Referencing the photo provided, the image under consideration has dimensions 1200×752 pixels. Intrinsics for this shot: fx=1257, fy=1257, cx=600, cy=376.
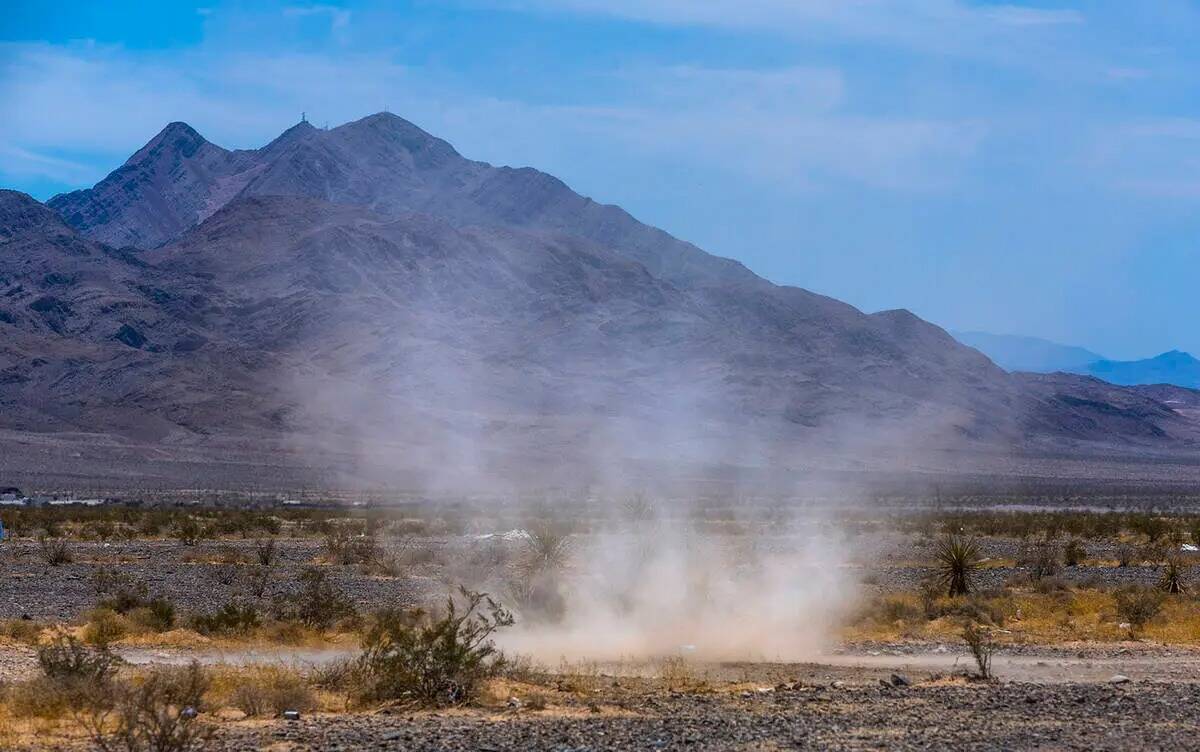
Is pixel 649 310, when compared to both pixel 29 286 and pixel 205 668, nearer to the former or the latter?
pixel 29 286

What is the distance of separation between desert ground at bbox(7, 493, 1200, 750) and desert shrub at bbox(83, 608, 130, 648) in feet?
0.28

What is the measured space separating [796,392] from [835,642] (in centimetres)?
11721

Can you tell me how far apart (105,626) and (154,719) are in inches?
432

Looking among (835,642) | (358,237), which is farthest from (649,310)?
(835,642)

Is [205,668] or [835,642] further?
[835,642]

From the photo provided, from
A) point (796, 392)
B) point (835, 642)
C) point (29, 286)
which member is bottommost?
point (835, 642)

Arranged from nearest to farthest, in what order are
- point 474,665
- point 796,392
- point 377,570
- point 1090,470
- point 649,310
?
point 474,665, point 377,570, point 1090,470, point 796,392, point 649,310

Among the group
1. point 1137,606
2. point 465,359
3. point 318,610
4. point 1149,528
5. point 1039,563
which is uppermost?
point 465,359

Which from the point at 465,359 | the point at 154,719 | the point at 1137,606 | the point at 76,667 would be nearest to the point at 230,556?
the point at 76,667

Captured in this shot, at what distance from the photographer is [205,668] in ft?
54.3

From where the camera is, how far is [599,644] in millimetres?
21875

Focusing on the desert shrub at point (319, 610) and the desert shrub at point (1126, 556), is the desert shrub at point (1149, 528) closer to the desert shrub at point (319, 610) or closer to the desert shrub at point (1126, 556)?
the desert shrub at point (1126, 556)

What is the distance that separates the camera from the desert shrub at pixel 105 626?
1985cm

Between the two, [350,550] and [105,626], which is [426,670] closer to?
[105,626]
